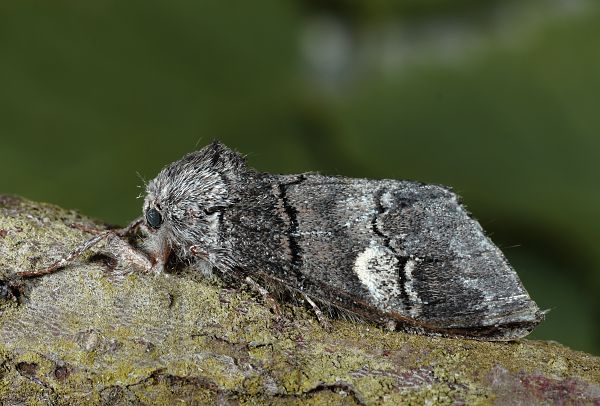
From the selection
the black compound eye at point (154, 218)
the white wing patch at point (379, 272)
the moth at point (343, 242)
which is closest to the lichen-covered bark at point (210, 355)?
the moth at point (343, 242)

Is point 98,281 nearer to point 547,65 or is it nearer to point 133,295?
point 133,295

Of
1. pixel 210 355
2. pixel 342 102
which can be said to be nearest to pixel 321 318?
pixel 210 355

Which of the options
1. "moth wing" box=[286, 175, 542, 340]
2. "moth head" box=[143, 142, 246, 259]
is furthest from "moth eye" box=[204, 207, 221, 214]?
"moth wing" box=[286, 175, 542, 340]

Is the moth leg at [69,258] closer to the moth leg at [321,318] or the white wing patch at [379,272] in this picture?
the moth leg at [321,318]

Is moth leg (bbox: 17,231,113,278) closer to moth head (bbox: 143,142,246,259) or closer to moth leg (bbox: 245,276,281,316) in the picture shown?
moth head (bbox: 143,142,246,259)

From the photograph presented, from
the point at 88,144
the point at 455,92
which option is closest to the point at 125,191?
the point at 88,144

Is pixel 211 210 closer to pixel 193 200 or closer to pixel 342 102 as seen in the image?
pixel 193 200

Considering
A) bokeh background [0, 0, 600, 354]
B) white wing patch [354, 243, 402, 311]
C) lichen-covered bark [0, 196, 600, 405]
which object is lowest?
lichen-covered bark [0, 196, 600, 405]
